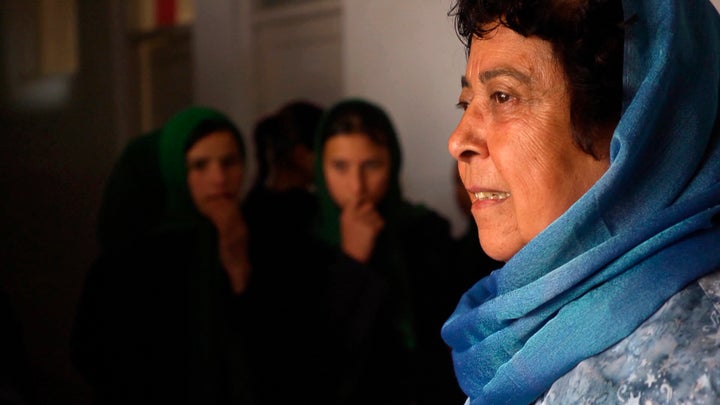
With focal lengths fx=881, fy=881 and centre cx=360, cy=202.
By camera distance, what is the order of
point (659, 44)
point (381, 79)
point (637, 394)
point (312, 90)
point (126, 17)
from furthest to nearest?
point (126, 17) → point (312, 90) → point (381, 79) → point (659, 44) → point (637, 394)

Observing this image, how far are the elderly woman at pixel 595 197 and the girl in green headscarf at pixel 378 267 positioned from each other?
49.0 inches

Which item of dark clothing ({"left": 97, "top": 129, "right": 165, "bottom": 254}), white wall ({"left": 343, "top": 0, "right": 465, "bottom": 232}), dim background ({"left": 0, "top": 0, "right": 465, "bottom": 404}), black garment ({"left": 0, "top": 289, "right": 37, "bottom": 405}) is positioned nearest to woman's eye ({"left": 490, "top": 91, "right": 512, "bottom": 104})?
black garment ({"left": 0, "top": 289, "right": 37, "bottom": 405})

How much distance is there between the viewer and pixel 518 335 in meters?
0.86

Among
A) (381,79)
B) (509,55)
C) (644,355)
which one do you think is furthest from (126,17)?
(644,355)

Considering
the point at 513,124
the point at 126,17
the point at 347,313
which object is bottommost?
the point at 347,313

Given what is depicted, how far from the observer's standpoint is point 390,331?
2.24 metres

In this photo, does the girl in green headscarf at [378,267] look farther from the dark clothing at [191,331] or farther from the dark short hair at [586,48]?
the dark short hair at [586,48]

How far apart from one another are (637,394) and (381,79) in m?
2.67

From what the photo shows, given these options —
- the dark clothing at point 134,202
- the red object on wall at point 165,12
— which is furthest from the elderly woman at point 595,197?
the red object on wall at point 165,12

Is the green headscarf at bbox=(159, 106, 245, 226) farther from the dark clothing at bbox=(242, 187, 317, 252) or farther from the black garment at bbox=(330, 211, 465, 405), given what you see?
the black garment at bbox=(330, 211, 465, 405)

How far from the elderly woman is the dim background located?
72.8 inches

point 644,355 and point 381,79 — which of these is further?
point 381,79

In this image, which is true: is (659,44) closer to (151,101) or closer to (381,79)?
(381,79)

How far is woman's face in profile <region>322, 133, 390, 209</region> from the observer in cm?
231
